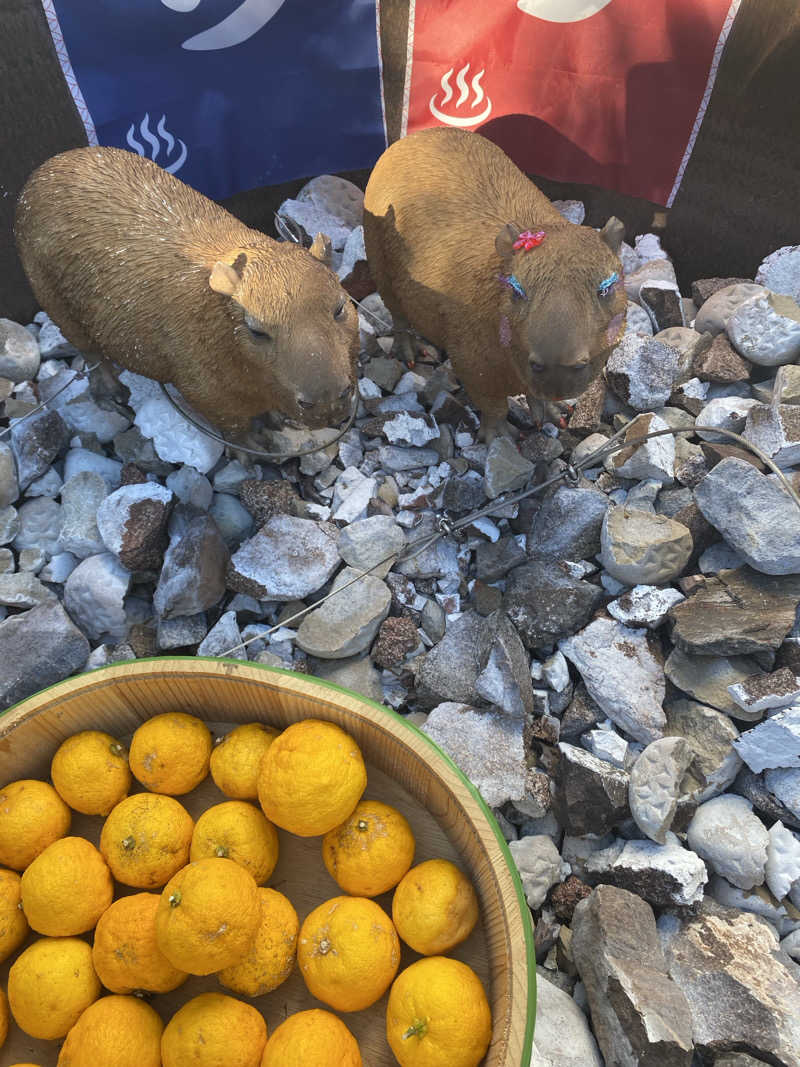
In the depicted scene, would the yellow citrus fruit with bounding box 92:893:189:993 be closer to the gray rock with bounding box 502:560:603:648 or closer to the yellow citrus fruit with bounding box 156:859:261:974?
the yellow citrus fruit with bounding box 156:859:261:974

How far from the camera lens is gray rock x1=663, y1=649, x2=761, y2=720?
213 centimetres

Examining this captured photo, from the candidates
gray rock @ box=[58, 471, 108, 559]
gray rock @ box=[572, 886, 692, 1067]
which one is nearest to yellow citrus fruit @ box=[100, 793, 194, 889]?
gray rock @ box=[572, 886, 692, 1067]

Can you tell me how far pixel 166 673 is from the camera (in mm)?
1576

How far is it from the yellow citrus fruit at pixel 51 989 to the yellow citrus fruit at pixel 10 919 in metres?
0.06

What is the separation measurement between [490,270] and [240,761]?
1.60 meters

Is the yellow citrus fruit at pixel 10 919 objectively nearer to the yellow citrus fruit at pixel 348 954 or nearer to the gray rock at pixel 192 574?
the yellow citrus fruit at pixel 348 954

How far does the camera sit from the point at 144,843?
1438 millimetres

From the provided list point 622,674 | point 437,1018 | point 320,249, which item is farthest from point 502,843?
point 320,249

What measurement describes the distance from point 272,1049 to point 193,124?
307cm

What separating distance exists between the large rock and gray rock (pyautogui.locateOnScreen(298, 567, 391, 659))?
898mm

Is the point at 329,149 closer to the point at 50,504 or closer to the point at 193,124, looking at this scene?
the point at 193,124

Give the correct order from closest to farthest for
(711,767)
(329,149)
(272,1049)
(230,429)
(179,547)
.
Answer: (272,1049), (711,767), (179,547), (230,429), (329,149)

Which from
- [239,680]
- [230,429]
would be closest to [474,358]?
[230,429]

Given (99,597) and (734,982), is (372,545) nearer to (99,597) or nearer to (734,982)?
(99,597)
